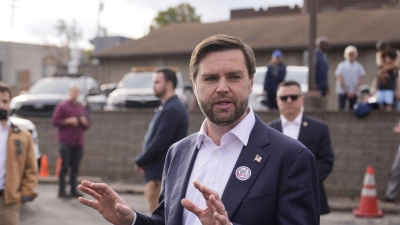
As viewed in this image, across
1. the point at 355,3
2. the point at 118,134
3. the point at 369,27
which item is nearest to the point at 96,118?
the point at 118,134

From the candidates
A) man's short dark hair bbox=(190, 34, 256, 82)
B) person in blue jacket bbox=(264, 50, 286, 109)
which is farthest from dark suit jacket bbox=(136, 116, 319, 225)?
person in blue jacket bbox=(264, 50, 286, 109)

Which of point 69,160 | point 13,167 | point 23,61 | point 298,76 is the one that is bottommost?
point 69,160

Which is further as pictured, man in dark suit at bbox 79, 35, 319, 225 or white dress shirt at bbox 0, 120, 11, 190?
white dress shirt at bbox 0, 120, 11, 190

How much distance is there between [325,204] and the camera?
6246 millimetres

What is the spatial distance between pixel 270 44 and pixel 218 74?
85.1 ft

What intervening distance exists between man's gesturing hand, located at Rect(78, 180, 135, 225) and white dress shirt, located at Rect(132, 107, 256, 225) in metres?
0.08

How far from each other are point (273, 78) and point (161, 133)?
7.04 m

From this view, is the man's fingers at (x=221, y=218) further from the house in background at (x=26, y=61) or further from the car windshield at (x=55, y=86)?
the house in background at (x=26, y=61)

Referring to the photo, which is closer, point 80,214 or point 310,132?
point 310,132

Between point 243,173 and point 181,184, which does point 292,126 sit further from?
point 243,173

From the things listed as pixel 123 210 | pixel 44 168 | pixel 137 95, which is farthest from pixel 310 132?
pixel 137 95

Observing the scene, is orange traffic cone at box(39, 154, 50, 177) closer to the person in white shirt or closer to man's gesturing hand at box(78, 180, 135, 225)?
the person in white shirt

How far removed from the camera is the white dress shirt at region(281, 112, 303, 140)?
21.7 feet

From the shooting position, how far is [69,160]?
12.0m
